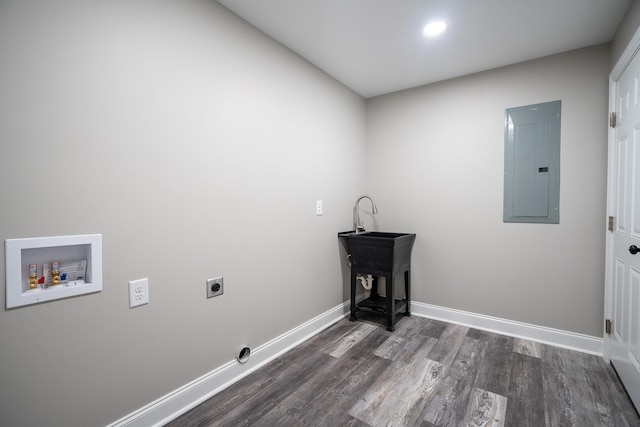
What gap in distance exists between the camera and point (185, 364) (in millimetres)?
1607

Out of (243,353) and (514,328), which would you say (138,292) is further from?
(514,328)

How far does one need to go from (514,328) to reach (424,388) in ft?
4.11

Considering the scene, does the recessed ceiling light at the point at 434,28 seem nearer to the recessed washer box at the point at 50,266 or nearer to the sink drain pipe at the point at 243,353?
the recessed washer box at the point at 50,266

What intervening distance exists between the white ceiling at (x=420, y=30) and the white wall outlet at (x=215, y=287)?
1.68m

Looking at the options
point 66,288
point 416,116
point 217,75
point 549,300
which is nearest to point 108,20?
point 217,75

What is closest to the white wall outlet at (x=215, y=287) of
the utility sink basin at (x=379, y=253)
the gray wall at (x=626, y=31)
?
the utility sink basin at (x=379, y=253)

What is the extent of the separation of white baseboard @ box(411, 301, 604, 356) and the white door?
0.62 feet

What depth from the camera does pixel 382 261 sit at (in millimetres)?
2598

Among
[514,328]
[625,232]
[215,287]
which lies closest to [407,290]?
[514,328]

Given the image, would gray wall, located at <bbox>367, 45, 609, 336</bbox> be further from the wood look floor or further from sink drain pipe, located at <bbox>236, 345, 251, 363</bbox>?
sink drain pipe, located at <bbox>236, 345, 251, 363</bbox>

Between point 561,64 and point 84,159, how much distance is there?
10.7ft

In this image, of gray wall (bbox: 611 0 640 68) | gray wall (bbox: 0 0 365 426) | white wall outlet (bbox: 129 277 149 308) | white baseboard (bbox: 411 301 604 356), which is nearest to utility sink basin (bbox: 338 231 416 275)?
white baseboard (bbox: 411 301 604 356)

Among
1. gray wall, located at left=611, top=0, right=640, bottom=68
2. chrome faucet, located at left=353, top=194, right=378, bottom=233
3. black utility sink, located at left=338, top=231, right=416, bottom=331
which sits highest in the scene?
gray wall, located at left=611, top=0, right=640, bottom=68

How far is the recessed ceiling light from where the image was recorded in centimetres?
194
